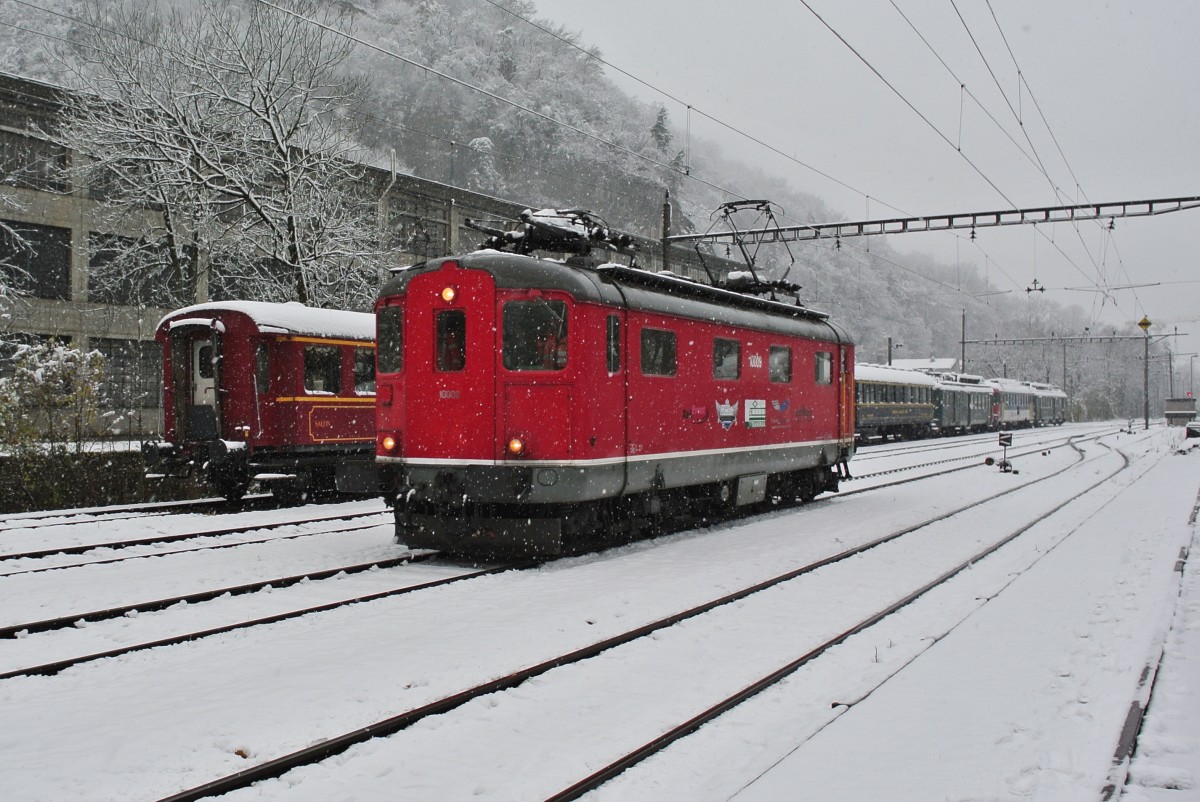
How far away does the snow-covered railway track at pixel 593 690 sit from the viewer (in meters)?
4.47

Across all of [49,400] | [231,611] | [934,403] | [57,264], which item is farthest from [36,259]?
[934,403]

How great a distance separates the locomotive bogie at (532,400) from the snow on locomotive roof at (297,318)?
4907mm

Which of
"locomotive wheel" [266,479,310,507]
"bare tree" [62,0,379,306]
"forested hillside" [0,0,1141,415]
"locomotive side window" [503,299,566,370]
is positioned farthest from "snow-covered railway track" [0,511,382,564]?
"forested hillside" [0,0,1141,415]

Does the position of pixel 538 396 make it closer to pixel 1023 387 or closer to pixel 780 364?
pixel 780 364

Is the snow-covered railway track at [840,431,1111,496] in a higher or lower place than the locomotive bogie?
lower

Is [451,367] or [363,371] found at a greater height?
[363,371]

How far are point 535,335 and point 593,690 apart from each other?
4900 mm

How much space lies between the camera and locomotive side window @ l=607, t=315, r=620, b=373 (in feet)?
34.0

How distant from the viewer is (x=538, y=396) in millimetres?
9938

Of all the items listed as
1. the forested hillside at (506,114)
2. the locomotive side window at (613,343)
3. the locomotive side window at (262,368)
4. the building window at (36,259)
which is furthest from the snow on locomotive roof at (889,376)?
the locomotive side window at (613,343)

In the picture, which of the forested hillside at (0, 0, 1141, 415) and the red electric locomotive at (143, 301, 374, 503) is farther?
the forested hillside at (0, 0, 1141, 415)

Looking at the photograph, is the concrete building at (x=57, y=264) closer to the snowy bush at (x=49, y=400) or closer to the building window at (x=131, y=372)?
the building window at (x=131, y=372)

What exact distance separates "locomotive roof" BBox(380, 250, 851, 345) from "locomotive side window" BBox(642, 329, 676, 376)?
28cm

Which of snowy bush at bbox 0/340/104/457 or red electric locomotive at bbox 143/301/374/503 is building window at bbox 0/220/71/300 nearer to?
snowy bush at bbox 0/340/104/457
